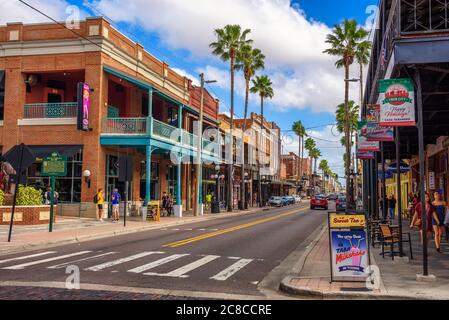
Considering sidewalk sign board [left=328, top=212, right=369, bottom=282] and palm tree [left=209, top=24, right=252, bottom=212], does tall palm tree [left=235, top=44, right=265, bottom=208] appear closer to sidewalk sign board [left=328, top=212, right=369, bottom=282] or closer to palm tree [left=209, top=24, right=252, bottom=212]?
palm tree [left=209, top=24, right=252, bottom=212]

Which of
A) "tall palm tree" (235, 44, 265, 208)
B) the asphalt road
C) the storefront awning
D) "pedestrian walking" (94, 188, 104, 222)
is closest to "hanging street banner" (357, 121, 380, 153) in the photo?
the asphalt road

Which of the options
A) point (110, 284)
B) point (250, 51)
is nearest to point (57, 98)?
point (250, 51)

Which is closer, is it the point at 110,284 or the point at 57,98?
the point at 110,284

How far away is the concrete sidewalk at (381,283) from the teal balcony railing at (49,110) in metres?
20.2

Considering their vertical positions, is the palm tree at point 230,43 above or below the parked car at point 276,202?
above

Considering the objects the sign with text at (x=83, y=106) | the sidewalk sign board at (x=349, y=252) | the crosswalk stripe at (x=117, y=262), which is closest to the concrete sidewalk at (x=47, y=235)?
the crosswalk stripe at (x=117, y=262)

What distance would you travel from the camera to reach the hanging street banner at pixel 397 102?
387 inches

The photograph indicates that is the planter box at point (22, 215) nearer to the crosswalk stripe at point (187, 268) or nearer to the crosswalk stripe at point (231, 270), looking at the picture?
the crosswalk stripe at point (187, 268)

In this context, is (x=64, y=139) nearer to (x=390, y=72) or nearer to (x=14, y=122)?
(x=14, y=122)

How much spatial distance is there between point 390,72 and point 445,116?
24.1 feet

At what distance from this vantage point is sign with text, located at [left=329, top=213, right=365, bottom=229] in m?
8.98

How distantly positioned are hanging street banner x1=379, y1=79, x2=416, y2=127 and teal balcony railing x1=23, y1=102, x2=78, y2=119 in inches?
866

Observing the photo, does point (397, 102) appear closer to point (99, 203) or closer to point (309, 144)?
point (99, 203)

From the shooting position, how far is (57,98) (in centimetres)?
3006
